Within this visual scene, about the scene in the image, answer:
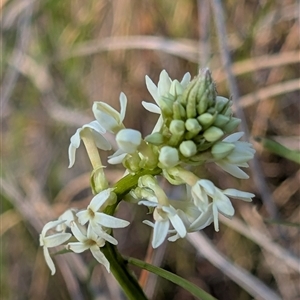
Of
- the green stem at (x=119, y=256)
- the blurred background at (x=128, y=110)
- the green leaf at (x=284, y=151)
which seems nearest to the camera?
the green stem at (x=119, y=256)

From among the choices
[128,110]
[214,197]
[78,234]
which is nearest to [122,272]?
[78,234]

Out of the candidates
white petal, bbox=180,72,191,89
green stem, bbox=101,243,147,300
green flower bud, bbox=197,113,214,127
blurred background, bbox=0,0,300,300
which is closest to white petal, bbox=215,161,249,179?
green flower bud, bbox=197,113,214,127

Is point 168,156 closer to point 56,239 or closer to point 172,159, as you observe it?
point 172,159

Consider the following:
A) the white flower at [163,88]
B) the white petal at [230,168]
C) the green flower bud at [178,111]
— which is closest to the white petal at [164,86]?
the white flower at [163,88]

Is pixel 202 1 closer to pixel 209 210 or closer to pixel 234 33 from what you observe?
pixel 234 33

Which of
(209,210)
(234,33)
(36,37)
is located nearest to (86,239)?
(209,210)

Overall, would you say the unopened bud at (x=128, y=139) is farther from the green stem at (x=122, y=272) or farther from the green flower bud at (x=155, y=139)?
the green stem at (x=122, y=272)

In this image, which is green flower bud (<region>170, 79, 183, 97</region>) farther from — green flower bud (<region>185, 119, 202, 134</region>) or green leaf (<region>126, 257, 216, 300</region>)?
green leaf (<region>126, 257, 216, 300</region>)
